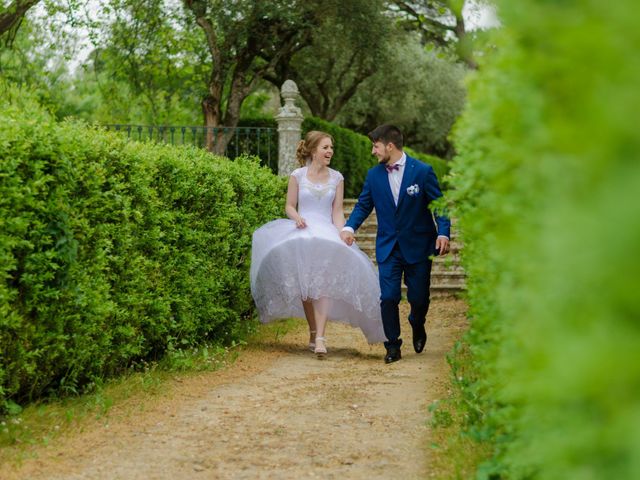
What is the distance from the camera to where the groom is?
875 centimetres

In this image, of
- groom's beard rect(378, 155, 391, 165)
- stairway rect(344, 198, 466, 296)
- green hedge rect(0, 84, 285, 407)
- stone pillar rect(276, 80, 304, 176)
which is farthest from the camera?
stone pillar rect(276, 80, 304, 176)

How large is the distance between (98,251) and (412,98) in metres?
28.0

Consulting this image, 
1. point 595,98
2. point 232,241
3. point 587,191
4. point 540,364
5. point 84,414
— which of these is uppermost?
point 595,98

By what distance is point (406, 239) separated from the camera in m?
8.78

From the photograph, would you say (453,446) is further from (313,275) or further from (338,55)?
(338,55)

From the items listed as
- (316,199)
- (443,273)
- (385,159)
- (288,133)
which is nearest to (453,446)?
(385,159)

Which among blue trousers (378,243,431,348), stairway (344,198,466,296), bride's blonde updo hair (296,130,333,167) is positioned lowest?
stairway (344,198,466,296)

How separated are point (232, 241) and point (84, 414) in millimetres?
3927

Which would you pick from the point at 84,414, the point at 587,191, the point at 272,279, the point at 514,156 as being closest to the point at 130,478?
the point at 84,414

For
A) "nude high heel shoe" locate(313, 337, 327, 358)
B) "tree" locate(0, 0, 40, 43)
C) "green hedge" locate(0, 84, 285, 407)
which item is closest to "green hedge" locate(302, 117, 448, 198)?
"tree" locate(0, 0, 40, 43)

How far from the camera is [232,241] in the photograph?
9.67 metres

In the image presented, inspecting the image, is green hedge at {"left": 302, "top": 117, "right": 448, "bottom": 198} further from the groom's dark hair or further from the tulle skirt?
the groom's dark hair

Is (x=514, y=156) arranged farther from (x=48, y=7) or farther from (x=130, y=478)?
(x=48, y=7)

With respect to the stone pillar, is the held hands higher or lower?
lower
